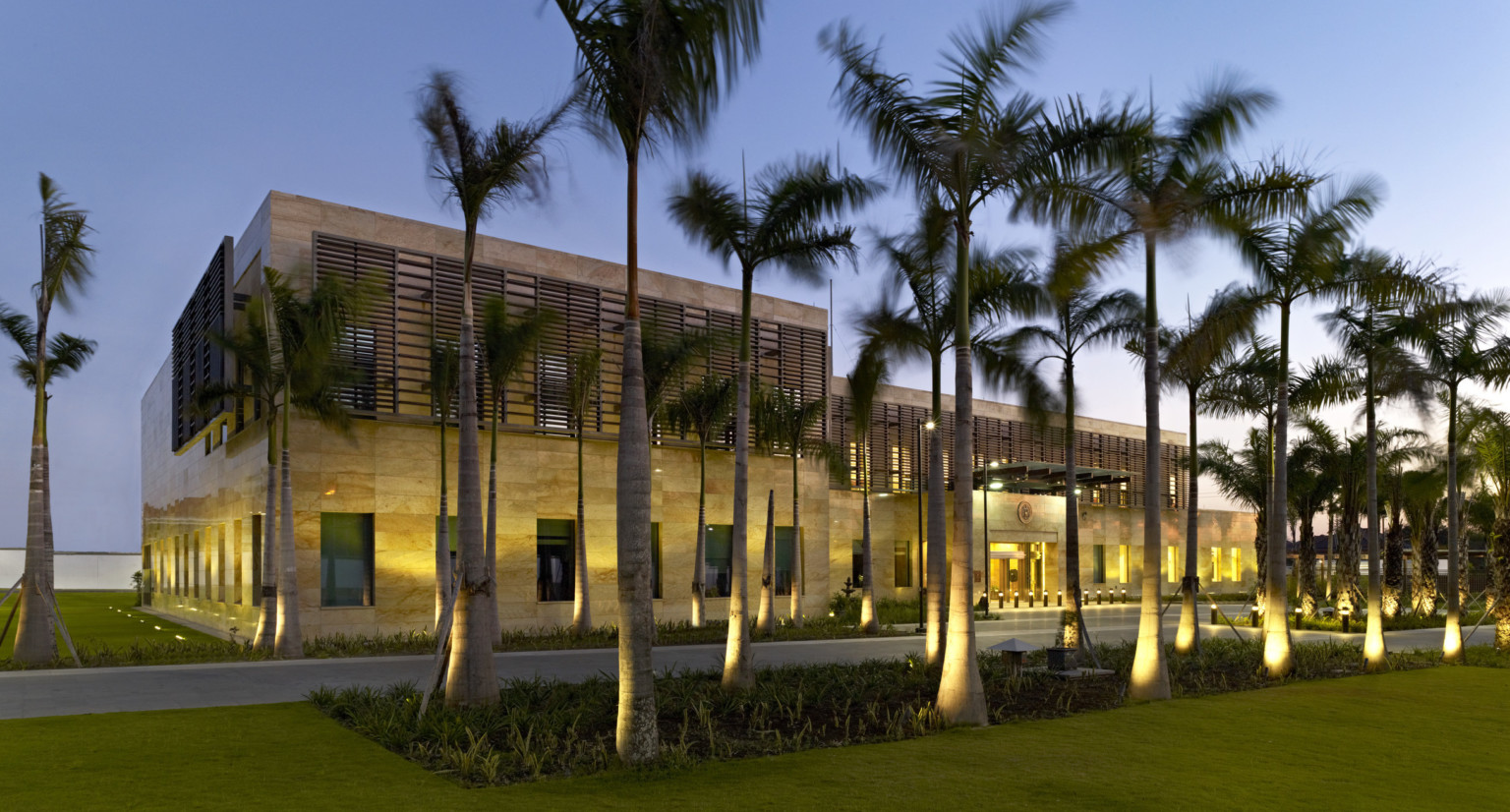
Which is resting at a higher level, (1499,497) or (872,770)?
(1499,497)

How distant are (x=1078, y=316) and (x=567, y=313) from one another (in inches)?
586

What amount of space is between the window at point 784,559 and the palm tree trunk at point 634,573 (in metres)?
25.0

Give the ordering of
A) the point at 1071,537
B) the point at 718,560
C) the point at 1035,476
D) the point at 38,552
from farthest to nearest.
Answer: the point at 1035,476, the point at 718,560, the point at 1071,537, the point at 38,552

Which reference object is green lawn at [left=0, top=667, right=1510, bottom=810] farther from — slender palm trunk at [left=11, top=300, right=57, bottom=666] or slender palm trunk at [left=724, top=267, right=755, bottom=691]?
slender palm trunk at [left=11, top=300, right=57, bottom=666]

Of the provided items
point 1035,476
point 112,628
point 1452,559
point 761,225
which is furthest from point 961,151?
point 1035,476

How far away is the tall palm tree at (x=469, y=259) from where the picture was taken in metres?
13.5

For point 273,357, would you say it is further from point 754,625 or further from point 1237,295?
point 1237,295

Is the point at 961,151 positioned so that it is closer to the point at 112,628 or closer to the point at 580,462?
the point at 580,462

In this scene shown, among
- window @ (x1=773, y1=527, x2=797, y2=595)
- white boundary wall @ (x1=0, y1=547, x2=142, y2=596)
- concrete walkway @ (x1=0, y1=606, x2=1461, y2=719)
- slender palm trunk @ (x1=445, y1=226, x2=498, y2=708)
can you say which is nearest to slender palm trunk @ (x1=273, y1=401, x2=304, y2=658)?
concrete walkway @ (x1=0, y1=606, x2=1461, y2=719)

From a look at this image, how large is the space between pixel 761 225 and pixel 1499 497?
2030 cm

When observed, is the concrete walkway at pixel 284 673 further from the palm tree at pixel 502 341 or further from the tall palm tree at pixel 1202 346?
the tall palm tree at pixel 1202 346

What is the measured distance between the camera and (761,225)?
56.4ft

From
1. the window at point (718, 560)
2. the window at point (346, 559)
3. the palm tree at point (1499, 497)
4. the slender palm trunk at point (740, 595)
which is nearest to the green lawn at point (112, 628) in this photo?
the window at point (346, 559)

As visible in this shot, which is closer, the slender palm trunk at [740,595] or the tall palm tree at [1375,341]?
the slender palm trunk at [740,595]
